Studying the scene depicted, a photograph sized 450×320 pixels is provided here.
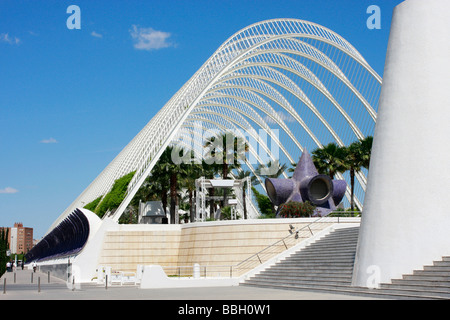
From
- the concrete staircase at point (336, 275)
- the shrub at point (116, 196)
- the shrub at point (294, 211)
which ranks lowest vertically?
the concrete staircase at point (336, 275)

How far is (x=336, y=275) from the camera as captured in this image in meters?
21.0

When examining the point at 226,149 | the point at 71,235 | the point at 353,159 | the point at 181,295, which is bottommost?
the point at 181,295

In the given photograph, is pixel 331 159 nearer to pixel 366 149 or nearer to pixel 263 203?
pixel 366 149

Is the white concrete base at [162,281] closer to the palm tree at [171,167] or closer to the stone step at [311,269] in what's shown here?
the stone step at [311,269]

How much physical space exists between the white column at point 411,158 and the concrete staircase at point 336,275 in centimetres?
60

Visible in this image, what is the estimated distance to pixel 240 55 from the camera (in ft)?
155

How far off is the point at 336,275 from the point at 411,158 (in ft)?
18.1

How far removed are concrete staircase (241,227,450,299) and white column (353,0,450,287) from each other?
600mm

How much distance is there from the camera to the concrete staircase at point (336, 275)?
52.8 ft

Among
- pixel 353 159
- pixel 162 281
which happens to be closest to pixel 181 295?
pixel 162 281

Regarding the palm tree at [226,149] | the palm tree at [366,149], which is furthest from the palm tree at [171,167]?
the palm tree at [366,149]

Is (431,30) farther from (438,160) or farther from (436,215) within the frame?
(436,215)

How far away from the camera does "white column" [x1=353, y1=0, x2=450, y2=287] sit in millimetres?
17609
